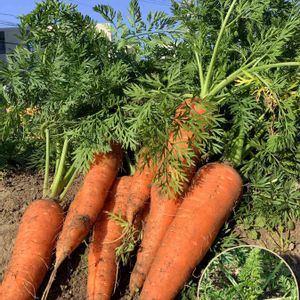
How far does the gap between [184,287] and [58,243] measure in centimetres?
74

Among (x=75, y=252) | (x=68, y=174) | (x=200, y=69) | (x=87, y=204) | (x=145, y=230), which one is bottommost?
(x=75, y=252)

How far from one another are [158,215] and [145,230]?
4.6 inches

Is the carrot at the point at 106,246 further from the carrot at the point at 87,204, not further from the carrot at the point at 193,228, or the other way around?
the carrot at the point at 193,228

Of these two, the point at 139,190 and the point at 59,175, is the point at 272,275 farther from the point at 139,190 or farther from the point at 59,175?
the point at 59,175

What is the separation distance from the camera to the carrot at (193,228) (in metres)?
2.28

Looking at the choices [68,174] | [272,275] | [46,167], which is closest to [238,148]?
[272,275]

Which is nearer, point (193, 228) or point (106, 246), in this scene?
point (193, 228)

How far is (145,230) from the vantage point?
2.49 m

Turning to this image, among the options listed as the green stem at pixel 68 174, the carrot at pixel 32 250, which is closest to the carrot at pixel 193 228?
the carrot at pixel 32 250

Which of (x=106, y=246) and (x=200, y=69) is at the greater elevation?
(x=200, y=69)

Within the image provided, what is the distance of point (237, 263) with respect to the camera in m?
2.03

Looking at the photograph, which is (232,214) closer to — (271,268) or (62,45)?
(271,268)

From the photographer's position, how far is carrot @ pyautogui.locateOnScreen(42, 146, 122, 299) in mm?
2419

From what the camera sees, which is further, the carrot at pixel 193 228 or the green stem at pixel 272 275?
the carrot at pixel 193 228
